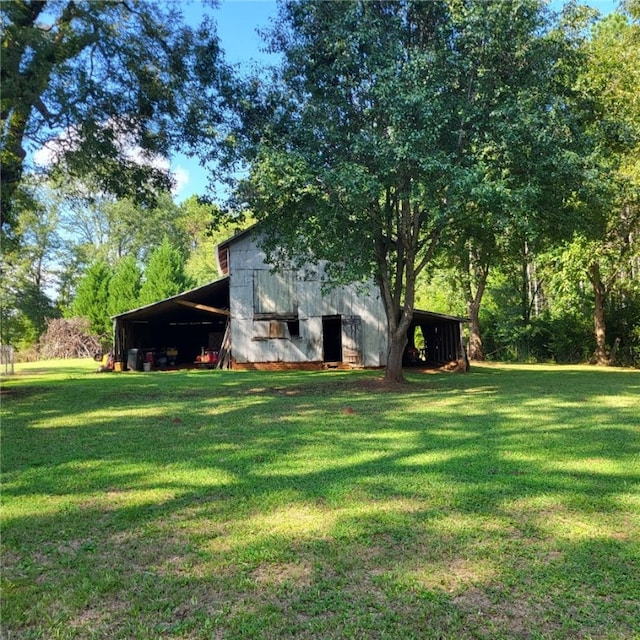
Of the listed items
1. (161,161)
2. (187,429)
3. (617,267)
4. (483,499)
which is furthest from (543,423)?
(617,267)

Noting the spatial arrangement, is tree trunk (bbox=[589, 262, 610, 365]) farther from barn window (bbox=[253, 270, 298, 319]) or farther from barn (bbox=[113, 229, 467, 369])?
barn window (bbox=[253, 270, 298, 319])

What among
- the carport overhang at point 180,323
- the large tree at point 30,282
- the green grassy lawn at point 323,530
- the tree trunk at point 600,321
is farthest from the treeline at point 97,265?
the green grassy lawn at point 323,530

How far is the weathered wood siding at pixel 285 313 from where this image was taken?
66.9 ft

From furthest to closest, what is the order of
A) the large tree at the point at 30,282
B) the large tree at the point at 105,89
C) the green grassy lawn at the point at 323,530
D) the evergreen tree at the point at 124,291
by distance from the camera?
the evergreen tree at the point at 124,291
the large tree at the point at 30,282
the large tree at the point at 105,89
the green grassy lawn at the point at 323,530

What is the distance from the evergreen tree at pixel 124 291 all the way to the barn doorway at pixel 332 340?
1742 centimetres

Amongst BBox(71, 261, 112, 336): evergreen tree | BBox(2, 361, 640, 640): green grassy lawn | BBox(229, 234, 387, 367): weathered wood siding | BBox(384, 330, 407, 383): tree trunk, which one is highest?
BBox(71, 261, 112, 336): evergreen tree

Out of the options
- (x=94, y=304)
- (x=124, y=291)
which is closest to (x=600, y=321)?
(x=124, y=291)

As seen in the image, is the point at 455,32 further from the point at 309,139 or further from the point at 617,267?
the point at 617,267

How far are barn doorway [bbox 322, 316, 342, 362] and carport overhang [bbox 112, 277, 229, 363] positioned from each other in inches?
171

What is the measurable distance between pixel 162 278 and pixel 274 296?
55.8 ft

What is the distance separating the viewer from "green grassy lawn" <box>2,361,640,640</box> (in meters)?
2.53

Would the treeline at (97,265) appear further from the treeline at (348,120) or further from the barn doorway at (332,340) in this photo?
the treeline at (348,120)

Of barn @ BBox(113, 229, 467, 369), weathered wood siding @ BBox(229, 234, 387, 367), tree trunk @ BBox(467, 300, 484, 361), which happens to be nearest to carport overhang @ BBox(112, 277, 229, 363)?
barn @ BBox(113, 229, 467, 369)

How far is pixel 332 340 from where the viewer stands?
23047 millimetres
